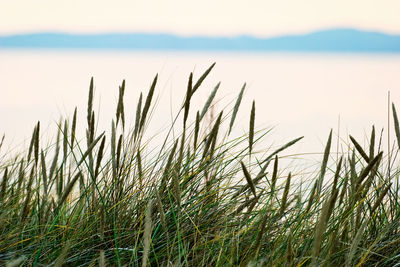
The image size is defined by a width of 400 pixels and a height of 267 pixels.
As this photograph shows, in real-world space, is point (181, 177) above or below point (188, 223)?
above

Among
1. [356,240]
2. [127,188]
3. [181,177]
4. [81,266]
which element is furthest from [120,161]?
[356,240]

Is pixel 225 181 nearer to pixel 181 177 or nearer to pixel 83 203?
pixel 181 177

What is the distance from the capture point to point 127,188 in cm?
158

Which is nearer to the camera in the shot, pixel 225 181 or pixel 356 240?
pixel 356 240

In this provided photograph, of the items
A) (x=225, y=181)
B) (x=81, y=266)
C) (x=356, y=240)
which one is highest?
(x=356, y=240)

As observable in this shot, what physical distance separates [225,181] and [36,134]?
0.60 metres

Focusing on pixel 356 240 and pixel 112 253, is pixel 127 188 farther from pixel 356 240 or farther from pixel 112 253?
pixel 356 240

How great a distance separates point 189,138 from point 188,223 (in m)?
0.31

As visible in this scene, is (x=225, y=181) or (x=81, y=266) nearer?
(x=81, y=266)

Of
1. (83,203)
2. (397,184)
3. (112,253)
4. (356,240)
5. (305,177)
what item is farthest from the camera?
(305,177)

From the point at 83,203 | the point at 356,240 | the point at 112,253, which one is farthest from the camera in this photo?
the point at 83,203

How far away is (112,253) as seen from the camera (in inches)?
56.3

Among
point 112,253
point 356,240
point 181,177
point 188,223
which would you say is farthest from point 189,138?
point 356,240

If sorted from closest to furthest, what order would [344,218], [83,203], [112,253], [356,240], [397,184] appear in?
[356,240] < [344,218] < [112,253] < [83,203] < [397,184]
